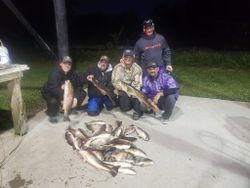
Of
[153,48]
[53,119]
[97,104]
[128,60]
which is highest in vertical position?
[153,48]

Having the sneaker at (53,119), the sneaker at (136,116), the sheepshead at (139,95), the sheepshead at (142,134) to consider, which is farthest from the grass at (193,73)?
the sheepshead at (142,134)

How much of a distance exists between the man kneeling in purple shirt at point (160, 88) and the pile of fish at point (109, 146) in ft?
2.37

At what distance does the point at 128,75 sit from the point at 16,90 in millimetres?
2186

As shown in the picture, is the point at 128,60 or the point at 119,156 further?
the point at 128,60

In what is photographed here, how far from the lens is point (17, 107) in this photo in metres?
5.63

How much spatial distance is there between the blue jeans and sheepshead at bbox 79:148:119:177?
1685 millimetres

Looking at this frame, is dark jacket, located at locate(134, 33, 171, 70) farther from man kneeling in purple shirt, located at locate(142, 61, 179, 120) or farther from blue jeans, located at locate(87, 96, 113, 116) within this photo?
blue jeans, located at locate(87, 96, 113, 116)

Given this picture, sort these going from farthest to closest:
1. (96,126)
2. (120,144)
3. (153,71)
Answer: (153,71)
(96,126)
(120,144)

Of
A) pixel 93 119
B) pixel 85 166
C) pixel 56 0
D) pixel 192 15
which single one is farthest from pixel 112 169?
pixel 192 15

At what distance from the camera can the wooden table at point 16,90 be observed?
5.27m

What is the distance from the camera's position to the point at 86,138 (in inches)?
221

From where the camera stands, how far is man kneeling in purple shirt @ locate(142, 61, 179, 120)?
6387 millimetres

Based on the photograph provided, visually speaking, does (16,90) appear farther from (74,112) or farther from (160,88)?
(160,88)

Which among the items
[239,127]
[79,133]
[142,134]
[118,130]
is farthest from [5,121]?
[239,127]
